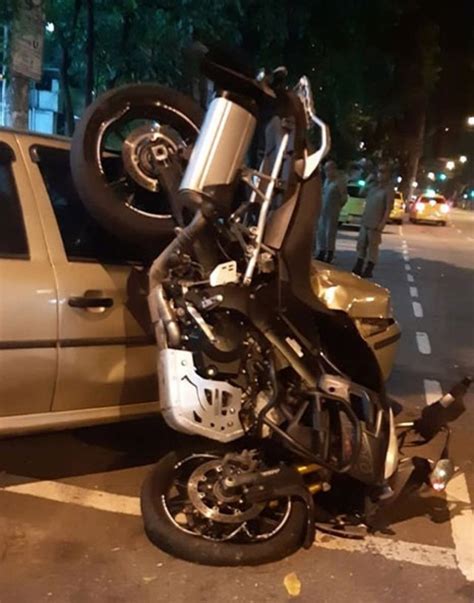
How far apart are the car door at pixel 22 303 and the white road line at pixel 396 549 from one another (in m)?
1.60

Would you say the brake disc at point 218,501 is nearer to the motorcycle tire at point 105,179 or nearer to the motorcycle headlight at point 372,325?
the motorcycle tire at point 105,179

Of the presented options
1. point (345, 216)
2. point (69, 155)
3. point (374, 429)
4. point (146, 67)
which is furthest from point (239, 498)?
point (345, 216)

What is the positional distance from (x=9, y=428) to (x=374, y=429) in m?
1.82

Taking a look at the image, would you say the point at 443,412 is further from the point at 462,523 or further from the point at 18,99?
the point at 18,99

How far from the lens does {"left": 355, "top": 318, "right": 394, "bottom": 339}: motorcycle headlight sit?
5.67 meters

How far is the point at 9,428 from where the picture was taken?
4.44m

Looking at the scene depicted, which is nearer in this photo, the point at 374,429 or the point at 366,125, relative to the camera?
the point at 374,429

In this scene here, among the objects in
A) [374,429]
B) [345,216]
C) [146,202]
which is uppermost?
[146,202]

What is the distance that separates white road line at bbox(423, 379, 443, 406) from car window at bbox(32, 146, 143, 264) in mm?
3365

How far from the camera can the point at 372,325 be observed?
5.74m

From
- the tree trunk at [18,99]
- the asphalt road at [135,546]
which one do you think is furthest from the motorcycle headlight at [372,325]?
the tree trunk at [18,99]

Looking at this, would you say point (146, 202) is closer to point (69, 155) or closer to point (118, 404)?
point (69, 155)

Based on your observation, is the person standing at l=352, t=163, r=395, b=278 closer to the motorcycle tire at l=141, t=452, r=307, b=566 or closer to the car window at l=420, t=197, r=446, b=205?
the motorcycle tire at l=141, t=452, r=307, b=566

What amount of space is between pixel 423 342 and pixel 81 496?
583cm
